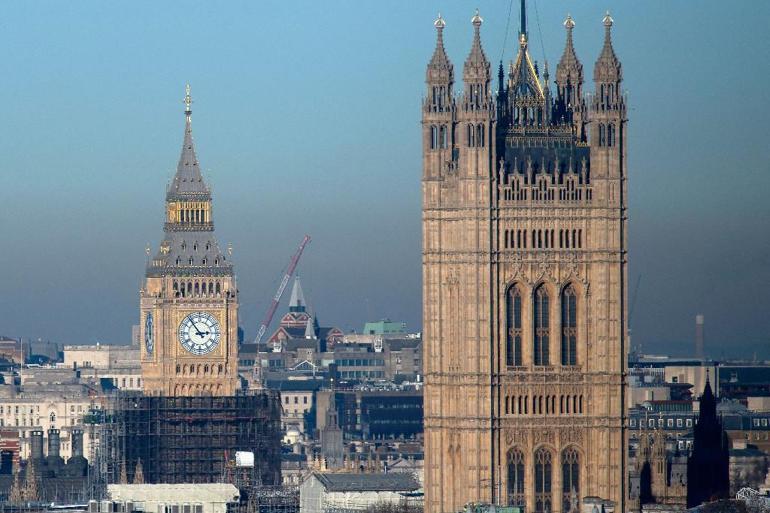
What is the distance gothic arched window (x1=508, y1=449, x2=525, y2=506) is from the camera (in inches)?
7249

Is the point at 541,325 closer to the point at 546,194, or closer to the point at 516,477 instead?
the point at 546,194

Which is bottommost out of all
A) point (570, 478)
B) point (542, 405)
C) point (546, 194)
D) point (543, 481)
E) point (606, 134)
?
point (543, 481)

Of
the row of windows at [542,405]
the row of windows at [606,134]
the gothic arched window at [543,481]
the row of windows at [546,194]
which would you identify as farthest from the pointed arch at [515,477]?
the row of windows at [606,134]

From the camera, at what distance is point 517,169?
185375 millimetres

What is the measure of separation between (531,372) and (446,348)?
3.18 metres

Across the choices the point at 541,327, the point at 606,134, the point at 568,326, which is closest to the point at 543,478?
the point at 541,327

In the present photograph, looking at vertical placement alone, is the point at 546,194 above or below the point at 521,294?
above

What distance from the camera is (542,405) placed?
18550cm

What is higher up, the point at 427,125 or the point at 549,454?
the point at 427,125

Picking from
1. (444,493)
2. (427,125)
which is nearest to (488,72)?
(427,125)

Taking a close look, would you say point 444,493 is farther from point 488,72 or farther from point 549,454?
point 488,72

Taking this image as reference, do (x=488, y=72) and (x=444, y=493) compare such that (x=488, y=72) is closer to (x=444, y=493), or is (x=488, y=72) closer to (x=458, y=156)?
(x=458, y=156)

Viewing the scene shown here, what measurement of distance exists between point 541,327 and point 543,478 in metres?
5.47

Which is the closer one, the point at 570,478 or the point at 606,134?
the point at 606,134
